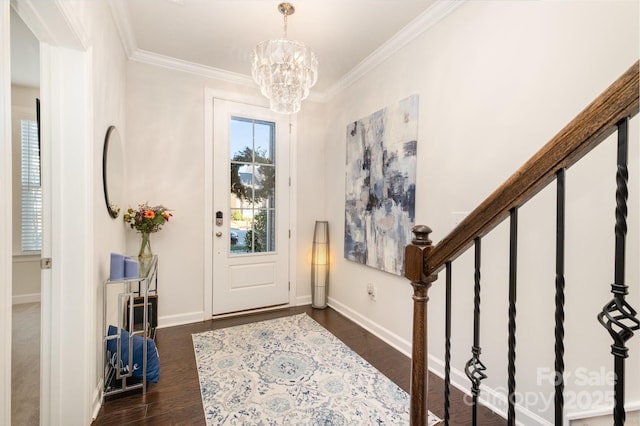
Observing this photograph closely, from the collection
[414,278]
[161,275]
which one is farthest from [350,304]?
[414,278]

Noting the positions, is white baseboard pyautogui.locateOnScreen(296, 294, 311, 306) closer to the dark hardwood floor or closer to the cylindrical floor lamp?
the cylindrical floor lamp

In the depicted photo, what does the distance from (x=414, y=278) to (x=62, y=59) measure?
2.00 meters

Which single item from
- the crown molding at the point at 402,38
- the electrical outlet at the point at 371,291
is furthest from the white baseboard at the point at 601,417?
the crown molding at the point at 402,38

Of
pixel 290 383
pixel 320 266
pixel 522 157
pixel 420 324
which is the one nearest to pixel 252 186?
pixel 320 266

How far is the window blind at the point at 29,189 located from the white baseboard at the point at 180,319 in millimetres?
1767

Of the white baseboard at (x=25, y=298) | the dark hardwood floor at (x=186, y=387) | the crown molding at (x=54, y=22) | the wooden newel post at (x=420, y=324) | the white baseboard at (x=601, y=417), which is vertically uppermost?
the crown molding at (x=54, y=22)

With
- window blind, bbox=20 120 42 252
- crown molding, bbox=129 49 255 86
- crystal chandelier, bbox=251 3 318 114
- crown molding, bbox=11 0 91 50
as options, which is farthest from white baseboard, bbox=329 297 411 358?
window blind, bbox=20 120 42 252

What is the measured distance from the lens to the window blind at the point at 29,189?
3.26 metres

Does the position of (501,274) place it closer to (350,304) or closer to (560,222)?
(560,222)

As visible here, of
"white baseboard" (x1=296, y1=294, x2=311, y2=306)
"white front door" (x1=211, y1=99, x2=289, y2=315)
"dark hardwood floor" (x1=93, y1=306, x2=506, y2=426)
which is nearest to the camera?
"dark hardwood floor" (x1=93, y1=306, x2=506, y2=426)

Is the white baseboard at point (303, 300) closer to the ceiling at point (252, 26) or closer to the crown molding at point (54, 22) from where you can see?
the ceiling at point (252, 26)

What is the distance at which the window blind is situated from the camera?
3256 millimetres

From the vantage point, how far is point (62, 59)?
1511mm

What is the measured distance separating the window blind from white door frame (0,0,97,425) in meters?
2.47
